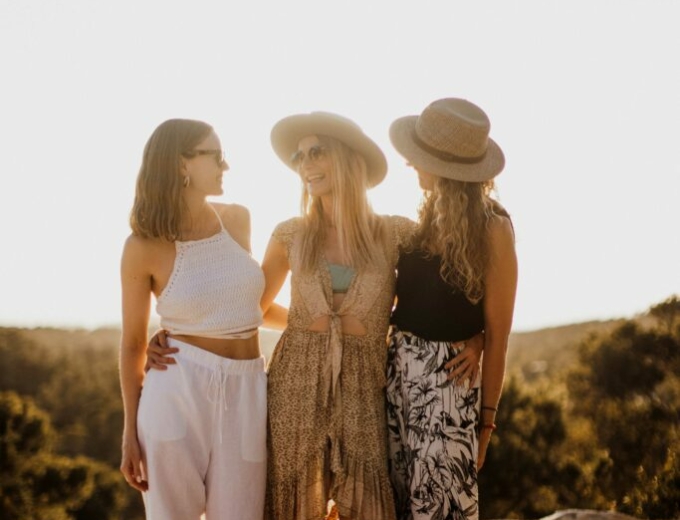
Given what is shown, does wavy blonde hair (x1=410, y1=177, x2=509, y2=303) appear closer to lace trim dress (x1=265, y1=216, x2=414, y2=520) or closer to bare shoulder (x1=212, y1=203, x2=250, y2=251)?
lace trim dress (x1=265, y1=216, x2=414, y2=520)

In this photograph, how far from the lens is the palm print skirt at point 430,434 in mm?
3682

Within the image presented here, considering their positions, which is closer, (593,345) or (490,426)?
(490,426)

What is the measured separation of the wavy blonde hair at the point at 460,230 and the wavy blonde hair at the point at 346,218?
227mm

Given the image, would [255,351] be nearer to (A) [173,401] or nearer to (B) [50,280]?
(A) [173,401]

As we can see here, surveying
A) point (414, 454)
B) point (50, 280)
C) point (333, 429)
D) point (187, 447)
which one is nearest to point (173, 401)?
point (187, 447)

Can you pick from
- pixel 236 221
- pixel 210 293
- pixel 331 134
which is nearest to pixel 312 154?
pixel 331 134

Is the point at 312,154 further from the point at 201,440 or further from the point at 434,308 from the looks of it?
the point at 201,440

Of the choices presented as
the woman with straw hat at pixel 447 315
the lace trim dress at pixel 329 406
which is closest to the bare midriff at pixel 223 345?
the lace trim dress at pixel 329 406

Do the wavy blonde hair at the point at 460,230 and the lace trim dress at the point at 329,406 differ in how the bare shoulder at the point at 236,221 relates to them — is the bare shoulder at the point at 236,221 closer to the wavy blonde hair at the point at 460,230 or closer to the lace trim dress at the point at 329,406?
the lace trim dress at the point at 329,406

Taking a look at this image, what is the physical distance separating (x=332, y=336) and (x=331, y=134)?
1045 mm

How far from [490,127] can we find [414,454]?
164cm

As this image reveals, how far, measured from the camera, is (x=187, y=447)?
3.54 metres

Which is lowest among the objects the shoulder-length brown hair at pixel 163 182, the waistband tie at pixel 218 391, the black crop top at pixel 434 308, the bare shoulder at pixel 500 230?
the waistband tie at pixel 218 391

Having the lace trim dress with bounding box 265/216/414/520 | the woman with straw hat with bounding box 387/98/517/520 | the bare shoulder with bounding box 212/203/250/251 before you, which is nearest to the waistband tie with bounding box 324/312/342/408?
the lace trim dress with bounding box 265/216/414/520
